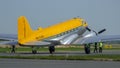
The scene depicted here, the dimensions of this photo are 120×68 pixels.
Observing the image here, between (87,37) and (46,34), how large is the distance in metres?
6.32

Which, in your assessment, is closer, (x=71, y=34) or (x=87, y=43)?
(x=87, y=43)

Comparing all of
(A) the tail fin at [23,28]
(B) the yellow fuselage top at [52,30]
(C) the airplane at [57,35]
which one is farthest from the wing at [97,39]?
(A) the tail fin at [23,28]

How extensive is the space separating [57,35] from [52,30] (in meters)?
0.98

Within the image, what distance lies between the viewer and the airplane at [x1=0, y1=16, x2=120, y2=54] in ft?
178

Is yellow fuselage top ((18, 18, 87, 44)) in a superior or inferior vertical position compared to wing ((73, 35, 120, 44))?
superior

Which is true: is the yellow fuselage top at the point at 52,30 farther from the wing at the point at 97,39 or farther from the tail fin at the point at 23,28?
the wing at the point at 97,39

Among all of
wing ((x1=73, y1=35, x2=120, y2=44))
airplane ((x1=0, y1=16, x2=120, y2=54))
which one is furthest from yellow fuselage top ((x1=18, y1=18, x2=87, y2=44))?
wing ((x1=73, y1=35, x2=120, y2=44))

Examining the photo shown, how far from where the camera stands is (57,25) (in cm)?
5762

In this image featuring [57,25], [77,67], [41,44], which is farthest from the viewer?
[57,25]

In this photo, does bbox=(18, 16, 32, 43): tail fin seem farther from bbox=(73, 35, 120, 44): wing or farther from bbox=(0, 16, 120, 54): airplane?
bbox=(73, 35, 120, 44): wing

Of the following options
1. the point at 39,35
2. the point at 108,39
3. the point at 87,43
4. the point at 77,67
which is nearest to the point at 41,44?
the point at 39,35

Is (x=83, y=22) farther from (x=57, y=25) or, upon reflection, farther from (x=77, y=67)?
(x=77, y=67)

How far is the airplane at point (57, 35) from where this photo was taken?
54394 mm

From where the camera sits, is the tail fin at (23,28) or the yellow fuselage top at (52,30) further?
the tail fin at (23,28)
